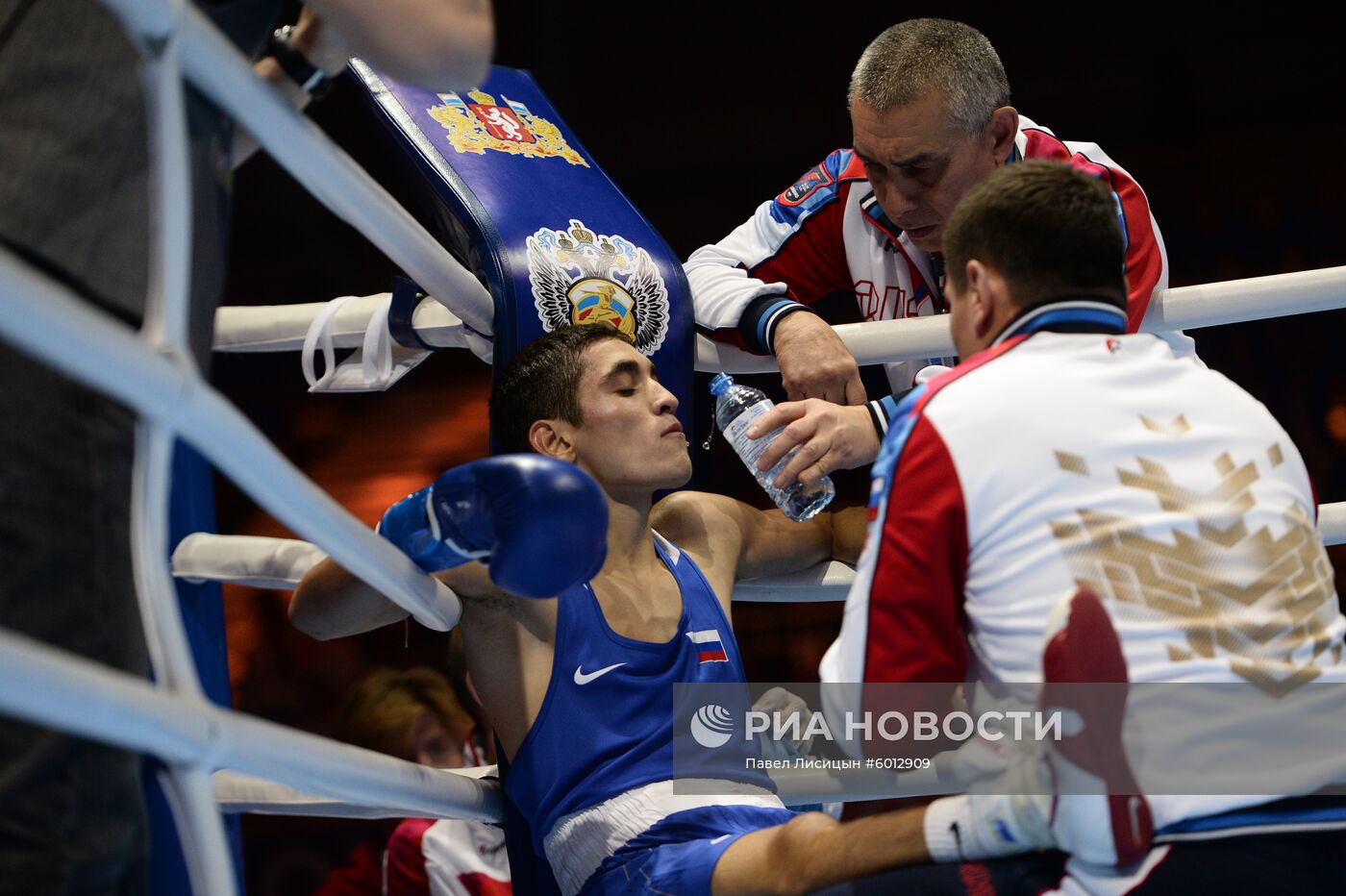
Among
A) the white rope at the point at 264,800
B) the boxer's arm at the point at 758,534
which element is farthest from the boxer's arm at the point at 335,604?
the boxer's arm at the point at 758,534

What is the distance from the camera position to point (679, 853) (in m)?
1.36

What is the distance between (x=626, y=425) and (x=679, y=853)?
0.51 meters

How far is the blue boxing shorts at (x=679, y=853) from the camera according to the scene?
1.33m

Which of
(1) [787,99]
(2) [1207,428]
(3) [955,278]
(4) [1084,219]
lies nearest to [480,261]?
(3) [955,278]

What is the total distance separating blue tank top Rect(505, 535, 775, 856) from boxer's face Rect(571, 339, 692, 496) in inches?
6.5

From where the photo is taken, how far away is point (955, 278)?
45.3 inches

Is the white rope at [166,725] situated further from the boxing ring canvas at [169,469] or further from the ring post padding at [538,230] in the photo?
the ring post padding at [538,230]

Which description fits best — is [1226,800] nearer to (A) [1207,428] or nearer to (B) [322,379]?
(A) [1207,428]

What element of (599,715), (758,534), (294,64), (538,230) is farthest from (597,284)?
(294,64)

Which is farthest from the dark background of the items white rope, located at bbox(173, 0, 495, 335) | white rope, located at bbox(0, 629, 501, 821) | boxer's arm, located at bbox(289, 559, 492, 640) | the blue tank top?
white rope, located at bbox(0, 629, 501, 821)

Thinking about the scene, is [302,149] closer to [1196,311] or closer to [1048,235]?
[1048,235]

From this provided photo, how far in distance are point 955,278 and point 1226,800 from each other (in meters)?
0.47

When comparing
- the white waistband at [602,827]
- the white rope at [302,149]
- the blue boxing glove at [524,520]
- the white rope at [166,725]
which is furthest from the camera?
the white waistband at [602,827]

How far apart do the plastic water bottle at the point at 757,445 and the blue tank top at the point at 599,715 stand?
0.20 meters
